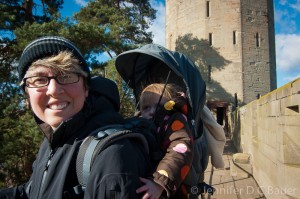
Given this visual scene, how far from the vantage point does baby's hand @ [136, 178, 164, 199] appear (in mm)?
→ 955

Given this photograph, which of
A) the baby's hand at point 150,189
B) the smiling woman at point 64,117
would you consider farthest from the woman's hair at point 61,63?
the baby's hand at point 150,189

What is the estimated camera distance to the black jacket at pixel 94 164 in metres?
0.83

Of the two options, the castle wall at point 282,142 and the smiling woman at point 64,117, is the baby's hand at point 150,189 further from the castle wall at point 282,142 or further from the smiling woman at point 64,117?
the castle wall at point 282,142

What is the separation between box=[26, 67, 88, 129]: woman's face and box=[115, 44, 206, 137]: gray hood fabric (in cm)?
73

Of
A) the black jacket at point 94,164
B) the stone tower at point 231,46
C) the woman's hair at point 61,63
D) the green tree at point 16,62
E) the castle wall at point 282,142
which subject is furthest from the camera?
the stone tower at point 231,46

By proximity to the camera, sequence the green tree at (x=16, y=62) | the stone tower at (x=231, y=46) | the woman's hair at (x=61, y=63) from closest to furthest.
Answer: the woman's hair at (x=61, y=63) → the green tree at (x=16, y=62) → the stone tower at (x=231, y=46)

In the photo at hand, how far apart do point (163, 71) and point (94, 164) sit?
1.37m

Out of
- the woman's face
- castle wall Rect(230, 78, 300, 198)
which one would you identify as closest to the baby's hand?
the woman's face

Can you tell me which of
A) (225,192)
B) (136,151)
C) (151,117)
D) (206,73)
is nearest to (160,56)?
(151,117)

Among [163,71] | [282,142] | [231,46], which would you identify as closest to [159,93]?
[163,71]

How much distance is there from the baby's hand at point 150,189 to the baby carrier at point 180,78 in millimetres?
459

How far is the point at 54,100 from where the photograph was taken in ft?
3.52

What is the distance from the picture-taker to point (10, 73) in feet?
22.7

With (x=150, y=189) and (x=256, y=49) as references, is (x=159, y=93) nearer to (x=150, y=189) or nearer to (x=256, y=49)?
(x=150, y=189)
